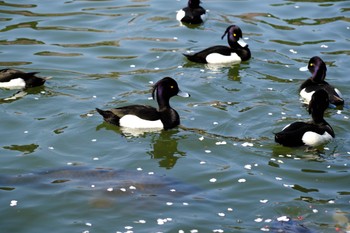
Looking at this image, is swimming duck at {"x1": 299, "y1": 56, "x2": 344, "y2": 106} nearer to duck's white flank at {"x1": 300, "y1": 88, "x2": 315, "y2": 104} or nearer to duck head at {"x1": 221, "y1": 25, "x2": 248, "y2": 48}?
duck's white flank at {"x1": 300, "y1": 88, "x2": 315, "y2": 104}

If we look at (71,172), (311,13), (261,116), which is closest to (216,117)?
(261,116)

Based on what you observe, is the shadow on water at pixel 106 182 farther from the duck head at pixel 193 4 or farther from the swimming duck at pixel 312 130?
the duck head at pixel 193 4

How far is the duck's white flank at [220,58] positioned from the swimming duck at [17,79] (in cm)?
337

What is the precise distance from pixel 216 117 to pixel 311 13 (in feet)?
21.4

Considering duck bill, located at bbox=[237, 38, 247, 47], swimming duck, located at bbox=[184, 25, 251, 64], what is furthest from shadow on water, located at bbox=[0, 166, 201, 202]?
duck bill, located at bbox=[237, 38, 247, 47]

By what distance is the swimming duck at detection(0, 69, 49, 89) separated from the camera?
1505 cm

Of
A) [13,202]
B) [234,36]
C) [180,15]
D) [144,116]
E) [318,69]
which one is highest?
[180,15]

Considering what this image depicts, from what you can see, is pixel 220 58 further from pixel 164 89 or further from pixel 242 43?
pixel 164 89

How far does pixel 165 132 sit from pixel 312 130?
2392 millimetres

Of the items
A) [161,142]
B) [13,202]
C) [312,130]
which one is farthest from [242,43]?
[13,202]

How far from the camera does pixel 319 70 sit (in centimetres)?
1509

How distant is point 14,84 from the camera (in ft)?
49.4

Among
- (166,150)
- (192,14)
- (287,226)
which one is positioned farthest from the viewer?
(192,14)

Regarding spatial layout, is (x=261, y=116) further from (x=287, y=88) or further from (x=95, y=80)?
(x=95, y=80)
